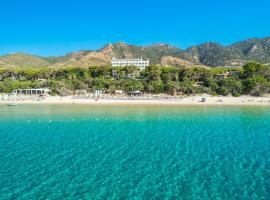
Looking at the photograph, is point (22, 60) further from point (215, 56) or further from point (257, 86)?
point (257, 86)

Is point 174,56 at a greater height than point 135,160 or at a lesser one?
greater

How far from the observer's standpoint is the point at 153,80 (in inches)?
3167

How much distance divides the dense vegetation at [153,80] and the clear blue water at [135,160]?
114ft

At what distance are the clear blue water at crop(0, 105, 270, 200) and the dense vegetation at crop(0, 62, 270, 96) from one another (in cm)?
3475

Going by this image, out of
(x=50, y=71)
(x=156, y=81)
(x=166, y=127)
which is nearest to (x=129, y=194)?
(x=166, y=127)

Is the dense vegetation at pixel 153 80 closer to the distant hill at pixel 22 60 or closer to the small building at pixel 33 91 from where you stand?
the small building at pixel 33 91

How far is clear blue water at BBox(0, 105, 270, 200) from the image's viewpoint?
15320 millimetres

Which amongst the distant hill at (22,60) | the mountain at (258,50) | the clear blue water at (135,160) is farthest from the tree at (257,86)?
the distant hill at (22,60)

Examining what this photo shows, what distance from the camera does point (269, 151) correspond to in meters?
23.2

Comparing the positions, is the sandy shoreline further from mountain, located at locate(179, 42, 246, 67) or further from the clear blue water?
mountain, located at locate(179, 42, 246, 67)

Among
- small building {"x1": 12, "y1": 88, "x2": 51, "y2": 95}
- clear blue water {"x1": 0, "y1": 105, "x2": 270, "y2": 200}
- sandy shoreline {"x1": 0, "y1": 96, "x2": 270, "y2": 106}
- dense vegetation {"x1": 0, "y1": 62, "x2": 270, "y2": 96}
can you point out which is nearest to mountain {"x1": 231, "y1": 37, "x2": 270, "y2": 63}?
dense vegetation {"x1": 0, "y1": 62, "x2": 270, "y2": 96}

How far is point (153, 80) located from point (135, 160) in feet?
198

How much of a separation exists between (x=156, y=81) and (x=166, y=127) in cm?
4418

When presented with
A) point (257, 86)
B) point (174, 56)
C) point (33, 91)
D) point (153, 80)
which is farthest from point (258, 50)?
point (33, 91)
